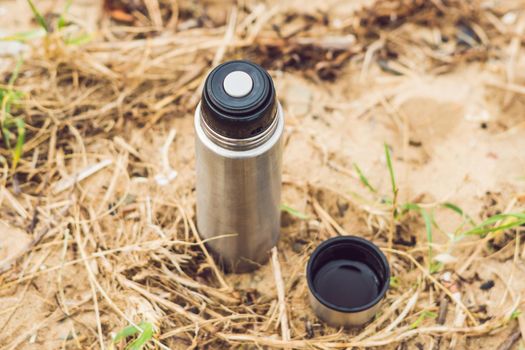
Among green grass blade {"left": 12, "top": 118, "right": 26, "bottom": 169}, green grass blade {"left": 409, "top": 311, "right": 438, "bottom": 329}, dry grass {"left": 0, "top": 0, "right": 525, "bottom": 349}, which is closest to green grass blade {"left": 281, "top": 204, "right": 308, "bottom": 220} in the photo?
dry grass {"left": 0, "top": 0, "right": 525, "bottom": 349}

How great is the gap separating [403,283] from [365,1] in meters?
1.52

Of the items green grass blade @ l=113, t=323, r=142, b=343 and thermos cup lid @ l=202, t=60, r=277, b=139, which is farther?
green grass blade @ l=113, t=323, r=142, b=343

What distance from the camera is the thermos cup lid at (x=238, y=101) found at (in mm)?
1716

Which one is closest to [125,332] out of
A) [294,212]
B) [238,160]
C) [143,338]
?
[143,338]

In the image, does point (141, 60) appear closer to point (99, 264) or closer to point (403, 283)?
point (99, 264)

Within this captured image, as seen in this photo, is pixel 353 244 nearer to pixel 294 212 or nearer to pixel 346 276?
pixel 346 276

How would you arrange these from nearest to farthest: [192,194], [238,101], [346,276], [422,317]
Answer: [238,101] → [422,317] → [346,276] → [192,194]

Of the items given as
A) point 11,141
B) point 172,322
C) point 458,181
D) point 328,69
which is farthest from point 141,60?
point 458,181

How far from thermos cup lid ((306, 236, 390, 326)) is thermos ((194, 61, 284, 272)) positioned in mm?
209

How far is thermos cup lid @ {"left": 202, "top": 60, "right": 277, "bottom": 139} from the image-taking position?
5.63 ft

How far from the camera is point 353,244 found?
7.11 feet

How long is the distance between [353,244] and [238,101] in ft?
2.37

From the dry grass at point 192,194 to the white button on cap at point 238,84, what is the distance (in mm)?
692

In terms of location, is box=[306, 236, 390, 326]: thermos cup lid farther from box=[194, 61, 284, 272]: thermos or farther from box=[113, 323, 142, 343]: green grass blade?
box=[113, 323, 142, 343]: green grass blade
